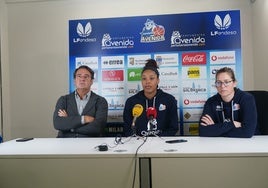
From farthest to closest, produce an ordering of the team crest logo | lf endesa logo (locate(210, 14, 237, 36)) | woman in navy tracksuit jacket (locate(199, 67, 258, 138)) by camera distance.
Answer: the team crest logo < lf endesa logo (locate(210, 14, 237, 36)) < woman in navy tracksuit jacket (locate(199, 67, 258, 138))

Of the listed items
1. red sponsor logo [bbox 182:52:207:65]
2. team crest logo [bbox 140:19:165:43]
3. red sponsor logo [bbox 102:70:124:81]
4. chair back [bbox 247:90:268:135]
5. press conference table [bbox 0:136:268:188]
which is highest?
team crest logo [bbox 140:19:165:43]

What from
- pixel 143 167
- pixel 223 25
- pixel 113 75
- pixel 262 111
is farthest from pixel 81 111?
pixel 223 25

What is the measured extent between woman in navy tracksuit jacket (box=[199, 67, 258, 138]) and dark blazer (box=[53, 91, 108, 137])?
117 centimetres

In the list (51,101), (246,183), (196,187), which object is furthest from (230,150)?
(51,101)

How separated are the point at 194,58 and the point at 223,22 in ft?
1.96

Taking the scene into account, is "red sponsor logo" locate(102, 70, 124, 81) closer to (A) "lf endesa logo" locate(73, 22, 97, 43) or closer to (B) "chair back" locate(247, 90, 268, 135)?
(A) "lf endesa logo" locate(73, 22, 97, 43)

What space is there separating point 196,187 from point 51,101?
2.95 metres

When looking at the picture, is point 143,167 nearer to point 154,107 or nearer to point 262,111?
point 154,107

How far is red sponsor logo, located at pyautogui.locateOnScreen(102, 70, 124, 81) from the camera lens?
3.72 m

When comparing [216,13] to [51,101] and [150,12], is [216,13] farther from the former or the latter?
[51,101]

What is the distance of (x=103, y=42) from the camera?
12.3ft

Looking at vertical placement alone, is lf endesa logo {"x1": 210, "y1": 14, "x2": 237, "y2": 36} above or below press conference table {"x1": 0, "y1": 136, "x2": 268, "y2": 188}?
above

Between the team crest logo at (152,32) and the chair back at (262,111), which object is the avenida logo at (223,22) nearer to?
the team crest logo at (152,32)

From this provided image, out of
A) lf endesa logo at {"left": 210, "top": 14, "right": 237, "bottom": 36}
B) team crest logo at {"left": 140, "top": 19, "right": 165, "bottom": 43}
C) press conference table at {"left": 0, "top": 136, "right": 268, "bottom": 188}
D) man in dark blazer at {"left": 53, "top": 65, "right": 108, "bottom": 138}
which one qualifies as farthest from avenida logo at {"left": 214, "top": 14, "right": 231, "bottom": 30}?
press conference table at {"left": 0, "top": 136, "right": 268, "bottom": 188}
